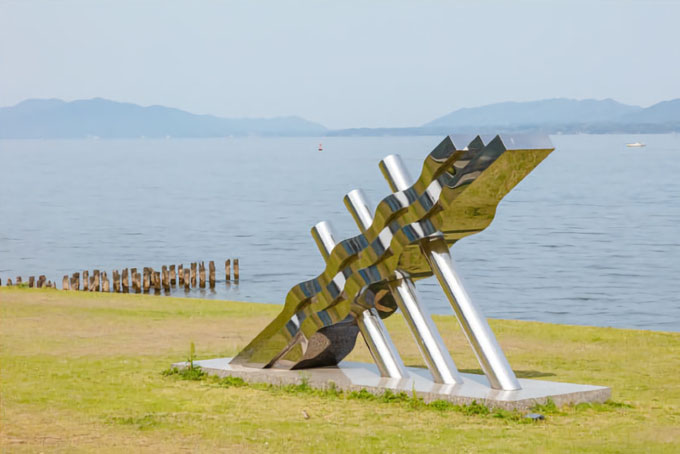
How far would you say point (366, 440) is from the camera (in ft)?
44.9

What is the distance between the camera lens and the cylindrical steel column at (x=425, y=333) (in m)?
15.7

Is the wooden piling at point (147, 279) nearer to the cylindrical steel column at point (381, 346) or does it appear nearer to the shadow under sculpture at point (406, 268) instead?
the shadow under sculpture at point (406, 268)

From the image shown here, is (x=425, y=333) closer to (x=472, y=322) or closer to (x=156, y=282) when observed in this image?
(x=472, y=322)

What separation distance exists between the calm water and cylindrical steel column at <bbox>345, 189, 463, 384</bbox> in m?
38.7

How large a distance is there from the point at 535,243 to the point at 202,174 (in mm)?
115454

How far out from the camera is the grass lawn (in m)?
13.7

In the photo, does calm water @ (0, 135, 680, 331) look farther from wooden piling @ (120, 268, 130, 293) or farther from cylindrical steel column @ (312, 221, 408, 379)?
cylindrical steel column @ (312, 221, 408, 379)

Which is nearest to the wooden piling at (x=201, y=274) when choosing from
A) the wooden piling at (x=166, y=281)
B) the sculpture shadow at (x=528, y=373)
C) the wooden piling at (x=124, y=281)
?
the wooden piling at (x=166, y=281)

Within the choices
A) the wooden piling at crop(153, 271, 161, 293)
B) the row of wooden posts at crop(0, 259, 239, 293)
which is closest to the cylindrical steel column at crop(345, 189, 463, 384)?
the row of wooden posts at crop(0, 259, 239, 293)

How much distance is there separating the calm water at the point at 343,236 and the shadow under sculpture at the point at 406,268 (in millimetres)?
37647

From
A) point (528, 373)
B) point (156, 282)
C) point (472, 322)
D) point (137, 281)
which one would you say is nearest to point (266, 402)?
point (472, 322)

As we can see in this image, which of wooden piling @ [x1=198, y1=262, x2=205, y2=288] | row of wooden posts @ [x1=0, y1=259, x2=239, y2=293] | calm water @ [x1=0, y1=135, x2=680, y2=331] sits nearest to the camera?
row of wooden posts @ [x1=0, y1=259, x2=239, y2=293]

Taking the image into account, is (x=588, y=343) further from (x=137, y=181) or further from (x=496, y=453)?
(x=137, y=181)

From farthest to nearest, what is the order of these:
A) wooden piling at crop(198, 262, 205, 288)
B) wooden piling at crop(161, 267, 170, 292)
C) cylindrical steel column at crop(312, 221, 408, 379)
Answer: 1. wooden piling at crop(198, 262, 205, 288)
2. wooden piling at crop(161, 267, 170, 292)
3. cylindrical steel column at crop(312, 221, 408, 379)
